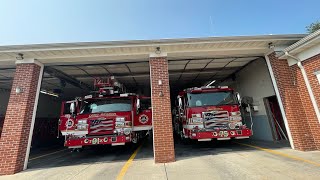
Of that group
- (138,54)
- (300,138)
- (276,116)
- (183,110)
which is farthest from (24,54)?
(276,116)

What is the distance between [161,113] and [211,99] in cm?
283

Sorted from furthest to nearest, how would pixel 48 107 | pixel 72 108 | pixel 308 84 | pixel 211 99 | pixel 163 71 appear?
pixel 48 107 → pixel 211 99 → pixel 72 108 → pixel 163 71 → pixel 308 84

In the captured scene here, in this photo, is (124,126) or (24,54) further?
(124,126)

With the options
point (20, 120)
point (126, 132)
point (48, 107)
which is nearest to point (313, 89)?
point (126, 132)

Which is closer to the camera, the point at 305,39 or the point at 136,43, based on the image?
the point at 305,39

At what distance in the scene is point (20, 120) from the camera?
6391 millimetres

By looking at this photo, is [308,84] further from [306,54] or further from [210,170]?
[210,170]

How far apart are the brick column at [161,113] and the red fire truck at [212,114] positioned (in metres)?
1.56

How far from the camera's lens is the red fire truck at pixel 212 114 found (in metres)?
7.50

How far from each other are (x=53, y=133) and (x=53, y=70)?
32.6 feet

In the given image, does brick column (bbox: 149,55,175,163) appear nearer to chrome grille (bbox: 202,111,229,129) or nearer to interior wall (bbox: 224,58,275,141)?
chrome grille (bbox: 202,111,229,129)

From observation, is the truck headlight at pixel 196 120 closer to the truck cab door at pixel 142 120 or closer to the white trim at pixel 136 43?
the truck cab door at pixel 142 120

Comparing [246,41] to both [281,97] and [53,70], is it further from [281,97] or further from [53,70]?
[53,70]

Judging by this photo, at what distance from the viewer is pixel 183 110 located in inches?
344
